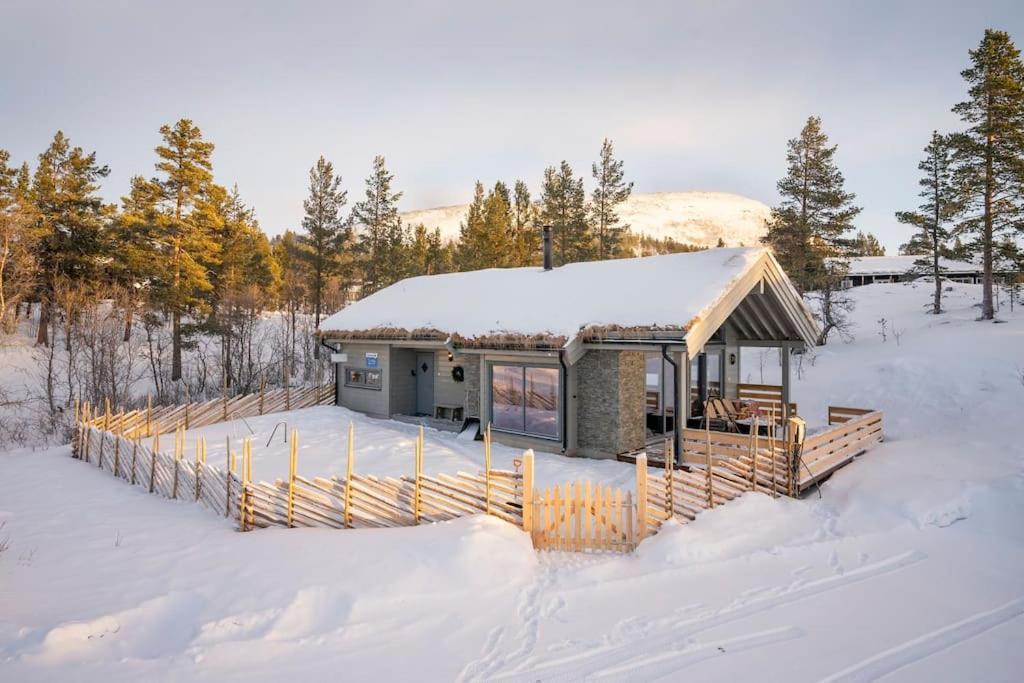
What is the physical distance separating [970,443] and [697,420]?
6.48 meters

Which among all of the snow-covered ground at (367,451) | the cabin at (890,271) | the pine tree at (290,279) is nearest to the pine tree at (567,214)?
the pine tree at (290,279)

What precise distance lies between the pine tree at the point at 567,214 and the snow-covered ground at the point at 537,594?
2679cm

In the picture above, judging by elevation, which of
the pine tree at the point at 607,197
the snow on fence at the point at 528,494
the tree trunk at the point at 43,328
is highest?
the pine tree at the point at 607,197

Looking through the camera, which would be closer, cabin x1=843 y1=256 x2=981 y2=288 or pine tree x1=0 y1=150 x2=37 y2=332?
pine tree x1=0 y1=150 x2=37 y2=332

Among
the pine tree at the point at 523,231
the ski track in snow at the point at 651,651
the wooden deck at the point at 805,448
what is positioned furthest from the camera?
the pine tree at the point at 523,231

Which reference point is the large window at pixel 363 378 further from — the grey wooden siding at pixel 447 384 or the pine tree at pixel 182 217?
the pine tree at pixel 182 217

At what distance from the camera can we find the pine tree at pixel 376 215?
37406mm

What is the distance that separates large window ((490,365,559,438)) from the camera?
13500 millimetres

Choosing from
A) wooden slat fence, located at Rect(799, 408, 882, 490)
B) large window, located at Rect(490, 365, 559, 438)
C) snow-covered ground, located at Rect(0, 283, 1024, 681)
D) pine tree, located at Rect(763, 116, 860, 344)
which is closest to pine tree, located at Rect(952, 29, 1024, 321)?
pine tree, located at Rect(763, 116, 860, 344)

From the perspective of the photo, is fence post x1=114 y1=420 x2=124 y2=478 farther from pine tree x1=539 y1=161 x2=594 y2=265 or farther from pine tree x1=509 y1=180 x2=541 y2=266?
pine tree x1=539 y1=161 x2=594 y2=265

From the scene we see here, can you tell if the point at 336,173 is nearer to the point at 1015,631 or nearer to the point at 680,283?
the point at 680,283

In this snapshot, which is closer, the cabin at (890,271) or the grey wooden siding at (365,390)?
the grey wooden siding at (365,390)

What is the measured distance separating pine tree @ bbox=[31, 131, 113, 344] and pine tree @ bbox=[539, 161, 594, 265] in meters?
27.2

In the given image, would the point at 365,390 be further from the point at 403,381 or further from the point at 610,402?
the point at 610,402
